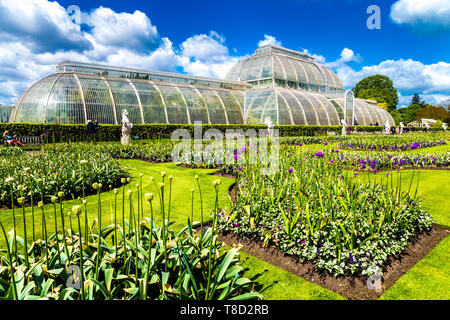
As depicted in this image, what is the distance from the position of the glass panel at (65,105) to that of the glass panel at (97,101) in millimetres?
594

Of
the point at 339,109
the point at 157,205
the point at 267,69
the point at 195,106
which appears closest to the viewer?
the point at 157,205

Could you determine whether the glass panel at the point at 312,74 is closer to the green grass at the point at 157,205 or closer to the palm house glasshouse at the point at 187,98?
the palm house glasshouse at the point at 187,98

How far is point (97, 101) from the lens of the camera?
74.9ft

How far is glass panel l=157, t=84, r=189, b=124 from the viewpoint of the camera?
26297 millimetres

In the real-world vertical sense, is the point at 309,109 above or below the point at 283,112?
above

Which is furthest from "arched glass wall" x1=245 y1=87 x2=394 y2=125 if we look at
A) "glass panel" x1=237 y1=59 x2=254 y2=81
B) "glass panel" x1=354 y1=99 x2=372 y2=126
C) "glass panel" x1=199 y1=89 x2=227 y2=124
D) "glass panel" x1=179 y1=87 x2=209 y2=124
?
"glass panel" x1=237 y1=59 x2=254 y2=81

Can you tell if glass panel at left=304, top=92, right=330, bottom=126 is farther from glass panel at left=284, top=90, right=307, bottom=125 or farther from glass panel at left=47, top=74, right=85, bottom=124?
glass panel at left=47, top=74, right=85, bottom=124

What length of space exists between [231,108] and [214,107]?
2.49 m

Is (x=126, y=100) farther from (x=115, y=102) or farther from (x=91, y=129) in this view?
(x=91, y=129)

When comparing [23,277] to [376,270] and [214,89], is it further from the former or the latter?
[214,89]

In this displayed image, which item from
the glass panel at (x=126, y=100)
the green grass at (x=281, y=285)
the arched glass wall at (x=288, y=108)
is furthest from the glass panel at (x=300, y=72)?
the green grass at (x=281, y=285)

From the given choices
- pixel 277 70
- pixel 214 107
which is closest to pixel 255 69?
pixel 277 70

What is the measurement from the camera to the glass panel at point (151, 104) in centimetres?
2508
